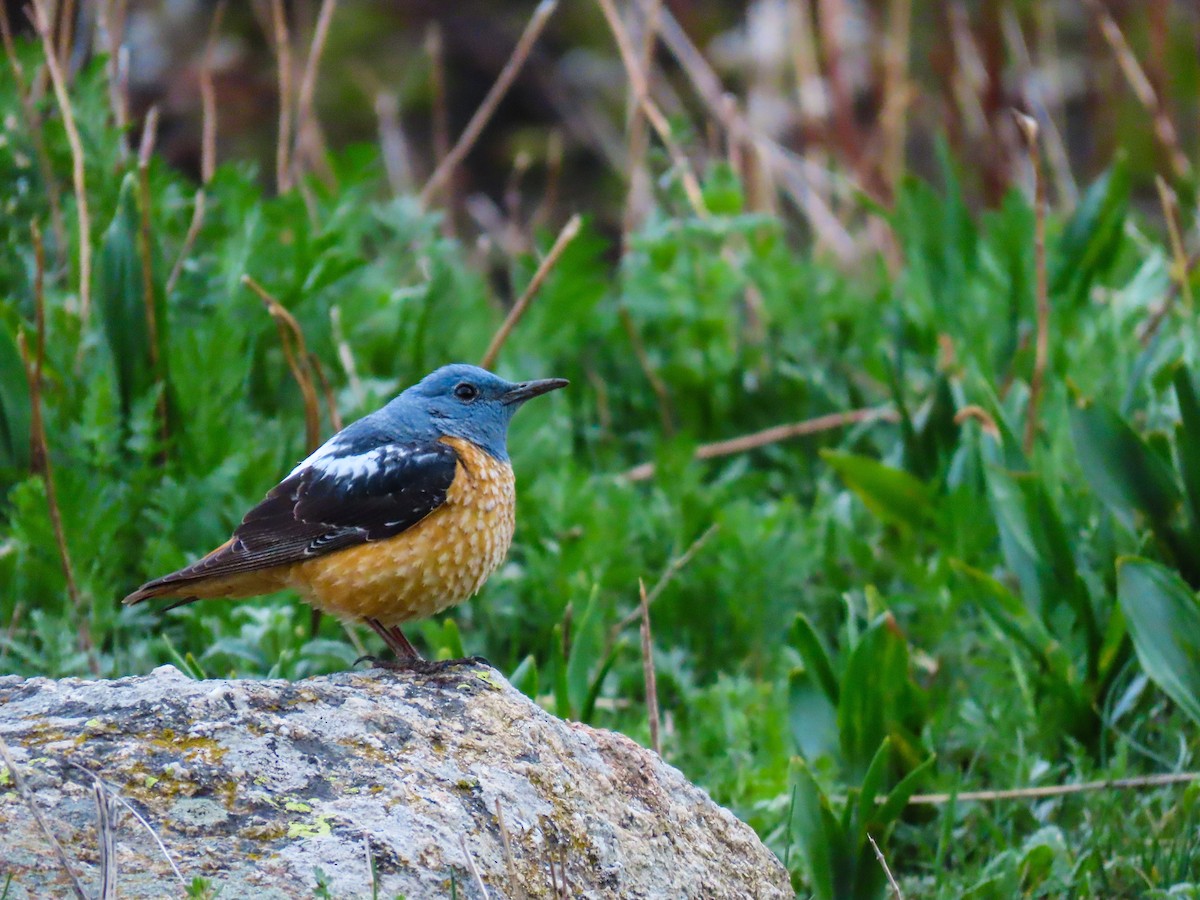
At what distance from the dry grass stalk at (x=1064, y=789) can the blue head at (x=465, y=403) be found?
56.3 inches

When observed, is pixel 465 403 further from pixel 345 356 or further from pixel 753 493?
pixel 753 493

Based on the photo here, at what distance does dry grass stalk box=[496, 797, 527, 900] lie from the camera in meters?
2.22

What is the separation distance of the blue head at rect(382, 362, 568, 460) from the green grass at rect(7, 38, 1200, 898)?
51cm

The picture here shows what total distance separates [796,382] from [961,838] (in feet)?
7.86

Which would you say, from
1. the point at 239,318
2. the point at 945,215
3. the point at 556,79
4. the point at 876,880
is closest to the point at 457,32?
the point at 556,79

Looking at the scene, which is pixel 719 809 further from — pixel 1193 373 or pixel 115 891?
pixel 1193 373

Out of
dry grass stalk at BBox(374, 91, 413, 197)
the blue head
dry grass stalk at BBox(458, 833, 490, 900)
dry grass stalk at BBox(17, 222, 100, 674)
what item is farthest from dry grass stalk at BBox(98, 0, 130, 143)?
dry grass stalk at BBox(458, 833, 490, 900)

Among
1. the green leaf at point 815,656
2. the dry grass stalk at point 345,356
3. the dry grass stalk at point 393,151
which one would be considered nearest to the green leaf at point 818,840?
the green leaf at point 815,656

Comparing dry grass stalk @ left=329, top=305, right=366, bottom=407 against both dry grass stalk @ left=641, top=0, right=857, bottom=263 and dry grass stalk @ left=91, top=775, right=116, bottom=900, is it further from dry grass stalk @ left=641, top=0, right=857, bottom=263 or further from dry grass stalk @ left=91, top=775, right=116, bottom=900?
dry grass stalk @ left=91, top=775, right=116, bottom=900

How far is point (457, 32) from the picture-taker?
9367 mm

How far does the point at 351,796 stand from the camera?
2.30 metres

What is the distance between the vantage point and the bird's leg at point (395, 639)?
3.31m

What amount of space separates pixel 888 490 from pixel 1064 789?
1423 millimetres

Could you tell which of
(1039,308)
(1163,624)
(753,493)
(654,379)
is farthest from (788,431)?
(1163,624)
